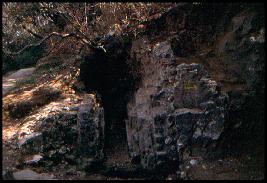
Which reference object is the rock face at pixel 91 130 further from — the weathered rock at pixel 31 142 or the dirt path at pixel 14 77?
the dirt path at pixel 14 77

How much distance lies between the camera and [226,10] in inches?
376

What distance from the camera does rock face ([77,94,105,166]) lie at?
9297 millimetres

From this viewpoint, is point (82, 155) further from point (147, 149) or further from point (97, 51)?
point (97, 51)

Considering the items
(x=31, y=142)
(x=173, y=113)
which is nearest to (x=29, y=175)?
(x=31, y=142)

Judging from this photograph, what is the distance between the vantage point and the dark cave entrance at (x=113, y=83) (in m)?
10.2

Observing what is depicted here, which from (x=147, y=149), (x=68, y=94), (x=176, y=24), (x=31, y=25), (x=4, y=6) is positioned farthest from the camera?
(x=31, y=25)

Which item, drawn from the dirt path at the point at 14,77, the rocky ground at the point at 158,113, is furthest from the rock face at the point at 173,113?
the dirt path at the point at 14,77

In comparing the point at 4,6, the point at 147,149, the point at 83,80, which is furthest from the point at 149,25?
the point at 4,6

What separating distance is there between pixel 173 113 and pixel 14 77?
23.5 ft

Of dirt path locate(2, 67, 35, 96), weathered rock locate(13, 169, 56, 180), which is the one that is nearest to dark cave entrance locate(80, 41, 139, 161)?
weathered rock locate(13, 169, 56, 180)

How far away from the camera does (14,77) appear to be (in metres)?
13.5

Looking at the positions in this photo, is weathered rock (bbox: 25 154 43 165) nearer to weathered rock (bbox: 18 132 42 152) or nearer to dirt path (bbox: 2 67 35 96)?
weathered rock (bbox: 18 132 42 152)

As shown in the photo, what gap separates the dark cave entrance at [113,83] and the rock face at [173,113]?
704mm

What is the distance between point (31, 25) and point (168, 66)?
6386mm
